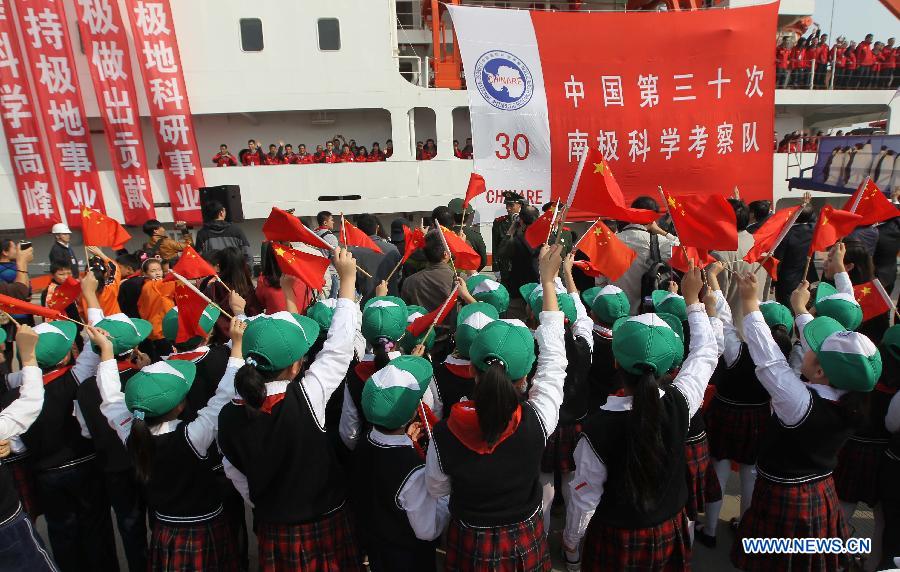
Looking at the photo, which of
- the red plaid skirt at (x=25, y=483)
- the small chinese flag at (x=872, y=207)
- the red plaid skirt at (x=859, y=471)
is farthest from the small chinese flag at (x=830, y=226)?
the red plaid skirt at (x=25, y=483)

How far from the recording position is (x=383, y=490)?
1.80 m

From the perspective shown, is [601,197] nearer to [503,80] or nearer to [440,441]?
[440,441]

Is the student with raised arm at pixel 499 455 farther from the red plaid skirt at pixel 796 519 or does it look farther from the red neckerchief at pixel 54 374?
the red neckerchief at pixel 54 374

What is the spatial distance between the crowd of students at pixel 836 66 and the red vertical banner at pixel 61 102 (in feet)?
45.2

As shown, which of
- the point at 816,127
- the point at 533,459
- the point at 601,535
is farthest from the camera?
the point at 816,127

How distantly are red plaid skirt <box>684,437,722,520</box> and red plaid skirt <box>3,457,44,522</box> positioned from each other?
273cm

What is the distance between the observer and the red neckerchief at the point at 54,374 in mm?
2166

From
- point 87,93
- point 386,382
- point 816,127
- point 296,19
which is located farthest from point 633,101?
point 816,127

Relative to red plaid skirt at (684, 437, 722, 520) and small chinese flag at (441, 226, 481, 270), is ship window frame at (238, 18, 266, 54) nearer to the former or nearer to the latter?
small chinese flag at (441, 226, 481, 270)

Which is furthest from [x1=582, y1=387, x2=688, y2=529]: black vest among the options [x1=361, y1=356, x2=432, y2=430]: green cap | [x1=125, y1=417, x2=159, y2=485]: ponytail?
[x1=125, y1=417, x2=159, y2=485]: ponytail

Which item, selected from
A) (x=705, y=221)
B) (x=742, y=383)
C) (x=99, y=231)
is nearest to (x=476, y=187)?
(x=705, y=221)

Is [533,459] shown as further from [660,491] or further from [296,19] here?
[296,19]

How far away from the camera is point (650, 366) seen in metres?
1.68

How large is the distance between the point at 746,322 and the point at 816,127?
49.4 ft
